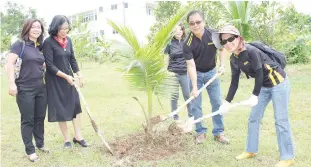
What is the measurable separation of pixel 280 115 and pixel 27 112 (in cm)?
318

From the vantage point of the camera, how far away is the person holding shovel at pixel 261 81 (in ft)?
12.2

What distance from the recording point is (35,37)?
4.46m

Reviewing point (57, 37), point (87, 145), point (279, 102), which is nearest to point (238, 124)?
point (279, 102)

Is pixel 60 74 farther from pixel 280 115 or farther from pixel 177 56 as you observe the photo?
pixel 280 115

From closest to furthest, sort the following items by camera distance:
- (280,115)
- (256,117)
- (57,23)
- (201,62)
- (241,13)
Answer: (280,115)
(256,117)
(57,23)
(201,62)
(241,13)

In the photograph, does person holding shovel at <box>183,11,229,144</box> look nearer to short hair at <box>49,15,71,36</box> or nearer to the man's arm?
the man's arm

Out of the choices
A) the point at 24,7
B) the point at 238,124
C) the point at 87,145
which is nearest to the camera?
the point at 87,145

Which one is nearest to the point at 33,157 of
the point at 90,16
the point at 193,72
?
the point at 193,72

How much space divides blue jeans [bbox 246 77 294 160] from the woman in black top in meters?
2.83

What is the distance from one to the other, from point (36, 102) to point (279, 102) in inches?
124

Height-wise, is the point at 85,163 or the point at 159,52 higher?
the point at 159,52

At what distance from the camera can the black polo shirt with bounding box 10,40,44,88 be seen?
4340 mm

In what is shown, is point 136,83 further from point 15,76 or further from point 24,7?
point 24,7

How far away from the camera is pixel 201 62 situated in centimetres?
479
